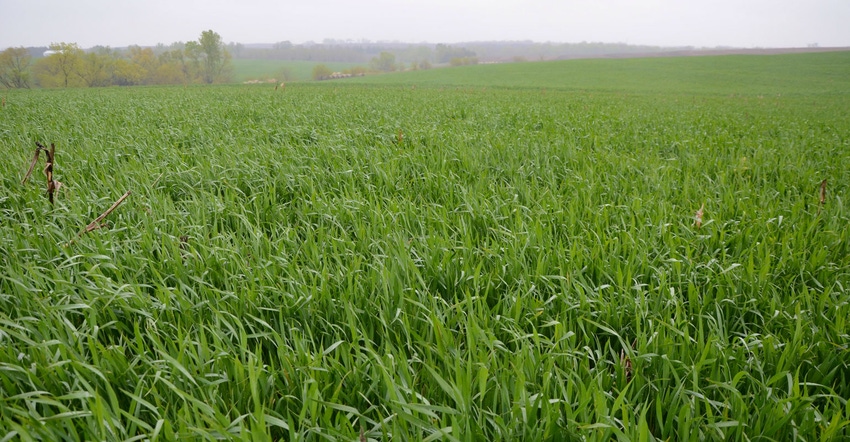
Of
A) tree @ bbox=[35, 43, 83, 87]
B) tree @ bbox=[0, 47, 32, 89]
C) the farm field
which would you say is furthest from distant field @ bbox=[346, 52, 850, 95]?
tree @ bbox=[0, 47, 32, 89]

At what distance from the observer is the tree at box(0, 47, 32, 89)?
57.0m

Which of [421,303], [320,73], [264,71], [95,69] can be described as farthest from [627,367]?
[264,71]

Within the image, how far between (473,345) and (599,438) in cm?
50

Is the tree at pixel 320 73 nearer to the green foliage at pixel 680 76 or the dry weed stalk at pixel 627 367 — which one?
the green foliage at pixel 680 76

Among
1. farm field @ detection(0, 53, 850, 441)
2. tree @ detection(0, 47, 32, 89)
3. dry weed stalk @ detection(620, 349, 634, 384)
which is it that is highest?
tree @ detection(0, 47, 32, 89)

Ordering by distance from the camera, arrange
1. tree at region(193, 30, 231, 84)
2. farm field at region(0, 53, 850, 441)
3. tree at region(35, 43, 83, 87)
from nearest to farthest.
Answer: farm field at region(0, 53, 850, 441), tree at region(35, 43, 83, 87), tree at region(193, 30, 231, 84)

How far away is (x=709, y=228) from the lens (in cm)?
290

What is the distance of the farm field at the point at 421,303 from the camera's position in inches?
49.3

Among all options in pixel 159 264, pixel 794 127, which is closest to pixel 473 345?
pixel 159 264

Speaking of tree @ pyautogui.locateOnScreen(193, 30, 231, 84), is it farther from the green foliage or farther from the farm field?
the farm field

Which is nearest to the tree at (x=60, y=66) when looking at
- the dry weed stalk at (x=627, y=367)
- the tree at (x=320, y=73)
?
the tree at (x=320, y=73)

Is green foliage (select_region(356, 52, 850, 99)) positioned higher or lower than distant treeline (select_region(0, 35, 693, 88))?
lower

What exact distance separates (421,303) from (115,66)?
8091 centimetres

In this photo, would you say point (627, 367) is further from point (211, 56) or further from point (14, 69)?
point (211, 56)
